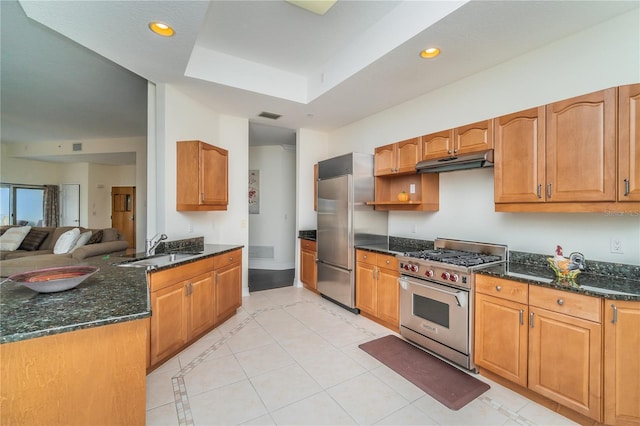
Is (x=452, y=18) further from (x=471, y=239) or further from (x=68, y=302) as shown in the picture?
(x=68, y=302)

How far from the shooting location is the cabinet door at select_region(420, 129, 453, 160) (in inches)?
107

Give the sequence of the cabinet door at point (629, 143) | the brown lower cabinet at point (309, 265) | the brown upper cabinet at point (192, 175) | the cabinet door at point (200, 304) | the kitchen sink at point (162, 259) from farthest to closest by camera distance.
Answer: the brown lower cabinet at point (309, 265), the brown upper cabinet at point (192, 175), the cabinet door at point (200, 304), the kitchen sink at point (162, 259), the cabinet door at point (629, 143)

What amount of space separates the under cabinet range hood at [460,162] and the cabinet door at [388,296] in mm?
1167

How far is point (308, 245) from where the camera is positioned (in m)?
4.45

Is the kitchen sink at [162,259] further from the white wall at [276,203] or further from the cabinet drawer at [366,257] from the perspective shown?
the white wall at [276,203]

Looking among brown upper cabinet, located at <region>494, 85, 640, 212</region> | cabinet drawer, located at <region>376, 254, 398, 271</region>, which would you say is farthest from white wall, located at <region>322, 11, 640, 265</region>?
cabinet drawer, located at <region>376, 254, 398, 271</region>

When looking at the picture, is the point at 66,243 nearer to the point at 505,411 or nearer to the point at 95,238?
the point at 95,238

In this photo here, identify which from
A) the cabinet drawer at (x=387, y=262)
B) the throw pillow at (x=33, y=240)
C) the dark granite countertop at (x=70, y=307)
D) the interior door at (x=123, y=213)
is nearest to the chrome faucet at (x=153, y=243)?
the dark granite countertop at (x=70, y=307)

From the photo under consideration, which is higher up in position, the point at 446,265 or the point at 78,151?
the point at 78,151

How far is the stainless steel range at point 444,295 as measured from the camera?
7.37 feet

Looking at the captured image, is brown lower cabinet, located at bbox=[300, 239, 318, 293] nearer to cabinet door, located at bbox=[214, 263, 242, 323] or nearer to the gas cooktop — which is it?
cabinet door, located at bbox=[214, 263, 242, 323]

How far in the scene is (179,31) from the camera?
209 cm

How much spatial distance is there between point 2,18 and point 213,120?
1981mm

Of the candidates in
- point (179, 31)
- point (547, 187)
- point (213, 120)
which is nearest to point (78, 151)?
point (213, 120)
